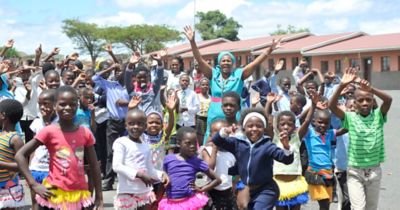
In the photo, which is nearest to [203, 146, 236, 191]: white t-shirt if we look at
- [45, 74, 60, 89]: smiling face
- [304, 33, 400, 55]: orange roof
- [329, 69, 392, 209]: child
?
[329, 69, 392, 209]: child

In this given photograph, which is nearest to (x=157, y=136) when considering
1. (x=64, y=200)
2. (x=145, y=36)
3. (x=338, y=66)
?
(x=64, y=200)

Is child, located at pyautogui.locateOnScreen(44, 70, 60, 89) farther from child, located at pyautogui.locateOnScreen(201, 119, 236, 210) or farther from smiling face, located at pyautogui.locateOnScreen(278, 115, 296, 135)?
smiling face, located at pyautogui.locateOnScreen(278, 115, 296, 135)

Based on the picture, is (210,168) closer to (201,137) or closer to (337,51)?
(201,137)

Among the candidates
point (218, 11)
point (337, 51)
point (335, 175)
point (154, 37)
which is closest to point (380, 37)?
point (337, 51)

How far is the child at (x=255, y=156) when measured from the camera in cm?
473

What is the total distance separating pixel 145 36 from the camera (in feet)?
211

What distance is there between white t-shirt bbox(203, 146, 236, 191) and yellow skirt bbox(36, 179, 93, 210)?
1723 mm

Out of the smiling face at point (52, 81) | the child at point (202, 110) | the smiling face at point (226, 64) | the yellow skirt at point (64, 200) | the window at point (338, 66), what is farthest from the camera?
the window at point (338, 66)

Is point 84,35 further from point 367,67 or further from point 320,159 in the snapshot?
point 320,159

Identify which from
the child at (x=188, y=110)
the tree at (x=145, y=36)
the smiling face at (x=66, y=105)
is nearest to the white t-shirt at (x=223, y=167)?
the smiling face at (x=66, y=105)

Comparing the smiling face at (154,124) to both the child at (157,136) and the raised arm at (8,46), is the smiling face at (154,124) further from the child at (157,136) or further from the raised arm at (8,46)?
the raised arm at (8,46)

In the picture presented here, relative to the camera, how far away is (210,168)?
17.7 feet

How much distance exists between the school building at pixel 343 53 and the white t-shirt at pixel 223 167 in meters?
24.8

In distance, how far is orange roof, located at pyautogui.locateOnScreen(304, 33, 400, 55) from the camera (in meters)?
34.2
